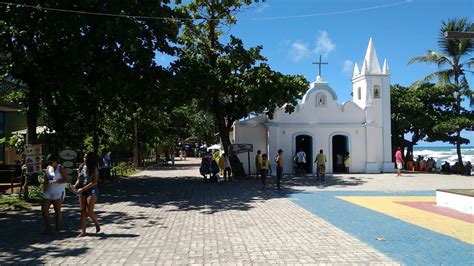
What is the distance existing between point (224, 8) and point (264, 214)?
47.0ft

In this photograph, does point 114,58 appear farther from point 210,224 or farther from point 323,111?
point 323,111

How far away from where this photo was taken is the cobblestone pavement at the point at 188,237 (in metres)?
7.05

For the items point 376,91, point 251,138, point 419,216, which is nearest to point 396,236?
point 419,216

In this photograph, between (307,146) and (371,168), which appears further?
(307,146)

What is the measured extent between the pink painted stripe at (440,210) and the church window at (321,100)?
14.3 m

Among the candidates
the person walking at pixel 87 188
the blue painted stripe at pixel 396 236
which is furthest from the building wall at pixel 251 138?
the person walking at pixel 87 188

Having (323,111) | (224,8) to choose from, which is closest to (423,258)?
(224,8)

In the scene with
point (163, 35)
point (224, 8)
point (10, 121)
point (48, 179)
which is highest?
point (224, 8)

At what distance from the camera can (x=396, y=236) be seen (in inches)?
341

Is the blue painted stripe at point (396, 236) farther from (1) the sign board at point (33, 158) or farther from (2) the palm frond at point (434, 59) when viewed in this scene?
(2) the palm frond at point (434, 59)

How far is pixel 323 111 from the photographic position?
27.9 metres

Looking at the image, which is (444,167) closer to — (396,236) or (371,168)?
(371,168)

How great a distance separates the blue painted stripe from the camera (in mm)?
7020

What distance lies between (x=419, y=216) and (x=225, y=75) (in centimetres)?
1291
